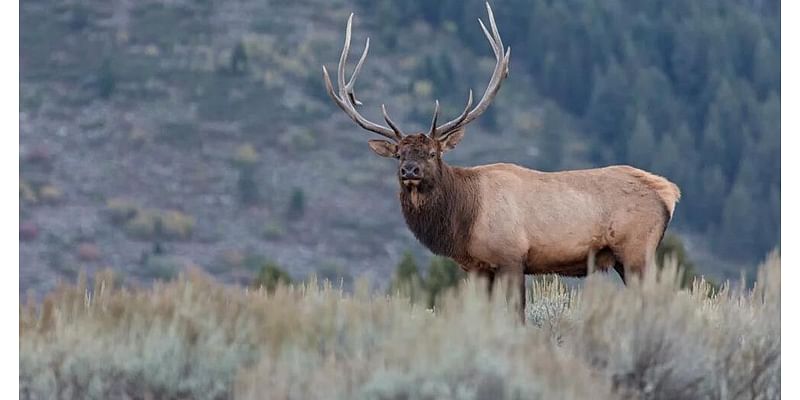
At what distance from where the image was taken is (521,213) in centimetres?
1198

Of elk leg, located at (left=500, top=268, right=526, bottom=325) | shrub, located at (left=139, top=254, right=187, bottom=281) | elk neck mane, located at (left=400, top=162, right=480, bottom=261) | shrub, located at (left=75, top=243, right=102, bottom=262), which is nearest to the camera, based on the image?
elk leg, located at (left=500, top=268, right=526, bottom=325)

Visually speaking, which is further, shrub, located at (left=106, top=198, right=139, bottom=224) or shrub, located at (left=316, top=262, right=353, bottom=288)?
shrub, located at (left=106, top=198, right=139, bottom=224)

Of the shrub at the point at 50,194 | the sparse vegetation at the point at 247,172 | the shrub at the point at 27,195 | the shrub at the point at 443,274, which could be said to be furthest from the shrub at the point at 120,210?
the shrub at the point at 443,274

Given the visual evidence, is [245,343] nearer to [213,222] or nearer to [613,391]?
[613,391]

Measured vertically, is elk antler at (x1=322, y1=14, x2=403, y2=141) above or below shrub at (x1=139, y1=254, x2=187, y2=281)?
above

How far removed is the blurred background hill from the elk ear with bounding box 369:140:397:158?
40.0 meters

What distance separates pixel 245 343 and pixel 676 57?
72.1 metres

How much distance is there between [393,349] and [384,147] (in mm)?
3551

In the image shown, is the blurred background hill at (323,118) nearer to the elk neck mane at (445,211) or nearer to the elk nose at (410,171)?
the elk neck mane at (445,211)

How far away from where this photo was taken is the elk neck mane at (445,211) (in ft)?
39.4

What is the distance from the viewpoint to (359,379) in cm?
855

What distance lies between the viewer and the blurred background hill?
5869 cm

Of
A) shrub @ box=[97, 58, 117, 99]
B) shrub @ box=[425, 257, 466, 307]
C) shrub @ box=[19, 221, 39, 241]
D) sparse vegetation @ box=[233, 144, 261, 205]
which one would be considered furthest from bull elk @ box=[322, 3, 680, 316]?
shrub @ box=[97, 58, 117, 99]

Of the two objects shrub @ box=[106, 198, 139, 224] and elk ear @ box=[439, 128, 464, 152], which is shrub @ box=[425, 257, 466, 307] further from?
shrub @ box=[106, 198, 139, 224]
